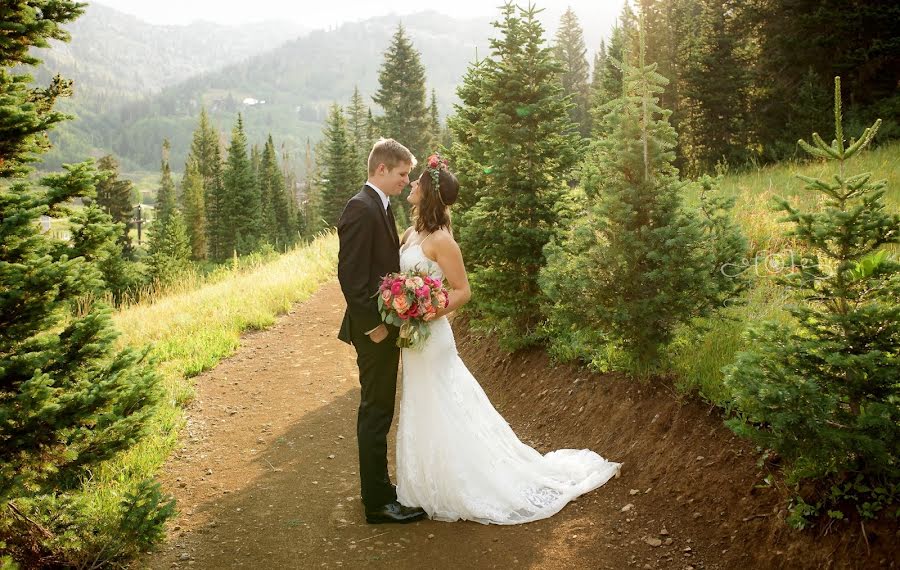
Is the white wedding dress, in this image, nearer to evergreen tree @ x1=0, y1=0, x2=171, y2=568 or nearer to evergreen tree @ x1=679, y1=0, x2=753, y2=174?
evergreen tree @ x1=0, y1=0, x2=171, y2=568

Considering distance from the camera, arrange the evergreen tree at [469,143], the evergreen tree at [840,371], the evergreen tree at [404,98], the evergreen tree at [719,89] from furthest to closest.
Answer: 1. the evergreen tree at [404,98]
2. the evergreen tree at [719,89]
3. the evergreen tree at [469,143]
4. the evergreen tree at [840,371]

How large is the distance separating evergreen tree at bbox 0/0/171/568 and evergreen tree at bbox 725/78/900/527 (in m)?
4.12

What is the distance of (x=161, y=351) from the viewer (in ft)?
32.0

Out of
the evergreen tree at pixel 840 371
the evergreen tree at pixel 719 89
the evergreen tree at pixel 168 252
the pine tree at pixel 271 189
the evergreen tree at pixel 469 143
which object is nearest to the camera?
the evergreen tree at pixel 840 371

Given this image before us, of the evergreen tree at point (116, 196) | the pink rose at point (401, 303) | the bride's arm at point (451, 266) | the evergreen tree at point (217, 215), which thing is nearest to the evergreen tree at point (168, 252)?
the evergreen tree at point (116, 196)

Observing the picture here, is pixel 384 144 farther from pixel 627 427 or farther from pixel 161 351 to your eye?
pixel 161 351

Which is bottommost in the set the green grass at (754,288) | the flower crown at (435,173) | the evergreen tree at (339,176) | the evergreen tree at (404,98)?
the green grass at (754,288)

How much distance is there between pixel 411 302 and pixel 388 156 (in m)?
1.29

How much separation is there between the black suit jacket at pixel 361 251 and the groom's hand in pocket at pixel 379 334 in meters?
0.04

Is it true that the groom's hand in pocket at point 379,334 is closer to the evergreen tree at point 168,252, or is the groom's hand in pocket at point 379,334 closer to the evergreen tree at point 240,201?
the evergreen tree at point 168,252

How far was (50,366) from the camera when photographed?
412 centimetres

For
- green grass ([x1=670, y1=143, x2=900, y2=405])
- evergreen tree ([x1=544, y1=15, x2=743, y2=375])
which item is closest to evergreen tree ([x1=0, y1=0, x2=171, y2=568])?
evergreen tree ([x1=544, y1=15, x2=743, y2=375])

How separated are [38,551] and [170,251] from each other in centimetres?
4043

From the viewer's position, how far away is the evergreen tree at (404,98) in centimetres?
4994
